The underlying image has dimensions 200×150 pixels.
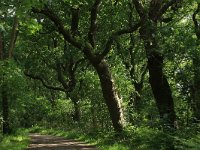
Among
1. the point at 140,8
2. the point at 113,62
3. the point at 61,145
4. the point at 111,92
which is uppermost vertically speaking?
the point at 113,62

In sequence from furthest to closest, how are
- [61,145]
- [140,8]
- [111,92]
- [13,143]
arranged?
[13,143] → [61,145] → [111,92] → [140,8]

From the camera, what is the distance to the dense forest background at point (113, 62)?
13.4 meters

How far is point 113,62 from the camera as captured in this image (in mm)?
28438

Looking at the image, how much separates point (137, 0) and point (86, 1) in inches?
169

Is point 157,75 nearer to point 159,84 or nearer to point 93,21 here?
point 159,84

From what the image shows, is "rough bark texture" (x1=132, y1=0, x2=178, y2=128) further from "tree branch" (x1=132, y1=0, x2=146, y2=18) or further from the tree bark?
"tree branch" (x1=132, y1=0, x2=146, y2=18)

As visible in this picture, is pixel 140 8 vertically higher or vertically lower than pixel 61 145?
higher

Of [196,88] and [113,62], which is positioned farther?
[113,62]

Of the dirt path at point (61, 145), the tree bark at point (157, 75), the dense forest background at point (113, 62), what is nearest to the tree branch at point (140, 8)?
the dense forest background at point (113, 62)

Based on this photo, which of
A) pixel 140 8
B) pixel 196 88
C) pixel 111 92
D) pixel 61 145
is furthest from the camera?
pixel 61 145

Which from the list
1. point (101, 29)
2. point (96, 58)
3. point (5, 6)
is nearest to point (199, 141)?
point (5, 6)

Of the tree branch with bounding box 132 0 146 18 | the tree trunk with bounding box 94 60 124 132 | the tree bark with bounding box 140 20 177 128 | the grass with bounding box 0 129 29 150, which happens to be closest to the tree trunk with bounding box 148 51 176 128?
the tree bark with bounding box 140 20 177 128

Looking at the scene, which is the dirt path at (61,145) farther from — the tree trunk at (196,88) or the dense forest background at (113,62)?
the tree trunk at (196,88)

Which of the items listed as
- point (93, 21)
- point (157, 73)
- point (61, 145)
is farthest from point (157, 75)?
point (61, 145)
